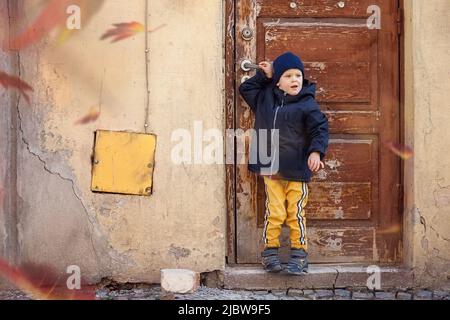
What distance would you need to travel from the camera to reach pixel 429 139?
17.3 feet

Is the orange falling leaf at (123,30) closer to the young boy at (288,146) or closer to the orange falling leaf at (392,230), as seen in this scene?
the young boy at (288,146)

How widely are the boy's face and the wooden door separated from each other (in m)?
0.32

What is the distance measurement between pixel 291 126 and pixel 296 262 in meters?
0.90

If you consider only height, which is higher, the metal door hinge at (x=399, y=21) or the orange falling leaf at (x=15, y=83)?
the metal door hinge at (x=399, y=21)

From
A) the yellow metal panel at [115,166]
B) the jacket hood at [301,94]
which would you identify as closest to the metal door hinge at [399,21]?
the jacket hood at [301,94]

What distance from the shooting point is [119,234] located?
17.1ft

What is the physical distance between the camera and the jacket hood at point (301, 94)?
5098 millimetres

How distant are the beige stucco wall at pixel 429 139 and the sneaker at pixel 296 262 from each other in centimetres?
77

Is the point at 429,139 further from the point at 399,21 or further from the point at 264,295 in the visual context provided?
the point at 264,295

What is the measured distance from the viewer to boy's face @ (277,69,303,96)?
507 cm

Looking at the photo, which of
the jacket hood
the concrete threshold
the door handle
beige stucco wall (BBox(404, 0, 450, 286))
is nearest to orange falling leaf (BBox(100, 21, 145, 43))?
the door handle

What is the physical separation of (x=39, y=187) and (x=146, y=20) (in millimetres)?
1326

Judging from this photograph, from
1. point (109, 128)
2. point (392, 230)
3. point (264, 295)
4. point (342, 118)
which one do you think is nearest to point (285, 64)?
point (342, 118)

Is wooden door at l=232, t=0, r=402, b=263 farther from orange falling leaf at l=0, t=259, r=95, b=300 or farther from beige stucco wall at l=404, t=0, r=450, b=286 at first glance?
orange falling leaf at l=0, t=259, r=95, b=300
